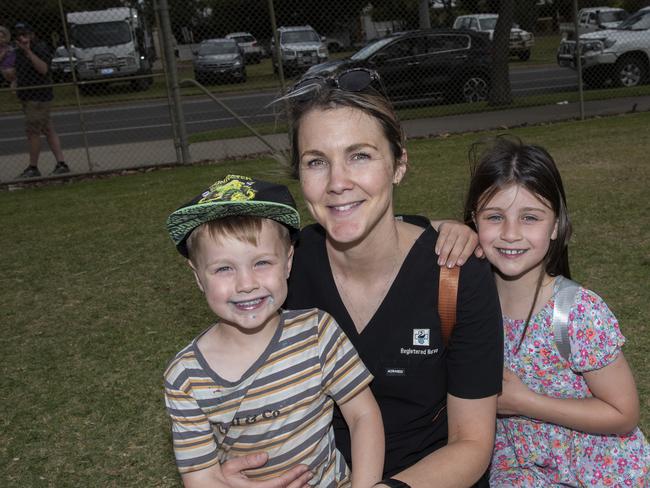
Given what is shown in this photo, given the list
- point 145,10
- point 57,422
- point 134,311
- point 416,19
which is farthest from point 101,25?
point 57,422

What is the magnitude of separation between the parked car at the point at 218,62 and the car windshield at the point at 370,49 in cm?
218

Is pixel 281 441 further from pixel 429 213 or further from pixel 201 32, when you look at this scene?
pixel 201 32

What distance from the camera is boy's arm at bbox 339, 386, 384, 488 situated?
2.05 meters

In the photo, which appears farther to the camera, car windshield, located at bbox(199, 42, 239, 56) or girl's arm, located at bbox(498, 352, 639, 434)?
car windshield, located at bbox(199, 42, 239, 56)

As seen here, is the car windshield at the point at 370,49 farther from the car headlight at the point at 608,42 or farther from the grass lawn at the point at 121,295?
the car headlight at the point at 608,42

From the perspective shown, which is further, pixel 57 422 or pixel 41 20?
pixel 41 20

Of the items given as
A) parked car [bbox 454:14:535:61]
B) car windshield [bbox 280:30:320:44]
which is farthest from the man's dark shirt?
parked car [bbox 454:14:535:61]

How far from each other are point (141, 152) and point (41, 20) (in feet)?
8.80

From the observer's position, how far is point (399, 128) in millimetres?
2250

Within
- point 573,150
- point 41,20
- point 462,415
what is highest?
point 41,20

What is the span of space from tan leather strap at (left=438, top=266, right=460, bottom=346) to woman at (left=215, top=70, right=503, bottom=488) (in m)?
0.02

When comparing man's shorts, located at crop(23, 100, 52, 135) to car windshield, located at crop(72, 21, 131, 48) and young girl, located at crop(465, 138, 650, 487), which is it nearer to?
car windshield, located at crop(72, 21, 131, 48)

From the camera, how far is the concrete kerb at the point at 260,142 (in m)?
11.7

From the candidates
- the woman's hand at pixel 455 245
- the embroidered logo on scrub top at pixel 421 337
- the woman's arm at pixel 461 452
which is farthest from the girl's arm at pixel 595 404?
the woman's hand at pixel 455 245
